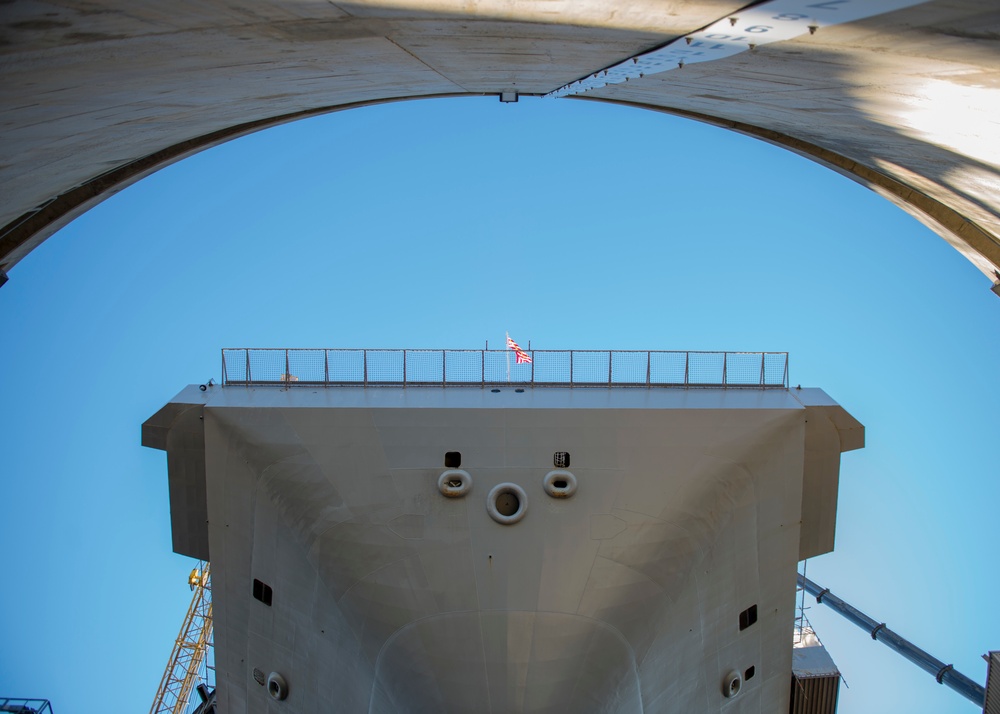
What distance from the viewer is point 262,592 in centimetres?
1648

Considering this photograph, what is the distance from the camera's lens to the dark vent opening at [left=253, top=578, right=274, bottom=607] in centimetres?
1641

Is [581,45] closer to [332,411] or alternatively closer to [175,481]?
[332,411]

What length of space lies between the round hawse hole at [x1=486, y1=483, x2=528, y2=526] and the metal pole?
31.9ft

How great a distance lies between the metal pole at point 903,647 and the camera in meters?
24.1

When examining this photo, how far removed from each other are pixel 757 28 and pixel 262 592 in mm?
15535

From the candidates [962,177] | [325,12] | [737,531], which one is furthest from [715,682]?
[325,12]

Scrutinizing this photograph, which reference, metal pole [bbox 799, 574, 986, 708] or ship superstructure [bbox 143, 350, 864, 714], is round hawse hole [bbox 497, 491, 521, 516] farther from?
metal pole [bbox 799, 574, 986, 708]

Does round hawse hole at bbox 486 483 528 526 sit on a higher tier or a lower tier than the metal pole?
higher

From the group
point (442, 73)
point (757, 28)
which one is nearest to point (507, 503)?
point (442, 73)

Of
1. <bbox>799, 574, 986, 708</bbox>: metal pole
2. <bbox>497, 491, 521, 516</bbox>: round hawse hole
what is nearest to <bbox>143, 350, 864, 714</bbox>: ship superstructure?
<bbox>497, 491, 521, 516</bbox>: round hawse hole

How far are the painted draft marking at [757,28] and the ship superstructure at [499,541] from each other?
923cm

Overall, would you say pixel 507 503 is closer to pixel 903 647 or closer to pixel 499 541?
pixel 499 541

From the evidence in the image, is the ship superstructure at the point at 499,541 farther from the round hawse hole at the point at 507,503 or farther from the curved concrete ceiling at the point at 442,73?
the curved concrete ceiling at the point at 442,73

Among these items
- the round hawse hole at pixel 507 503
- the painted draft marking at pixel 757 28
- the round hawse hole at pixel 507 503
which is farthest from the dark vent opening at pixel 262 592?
the painted draft marking at pixel 757 28
